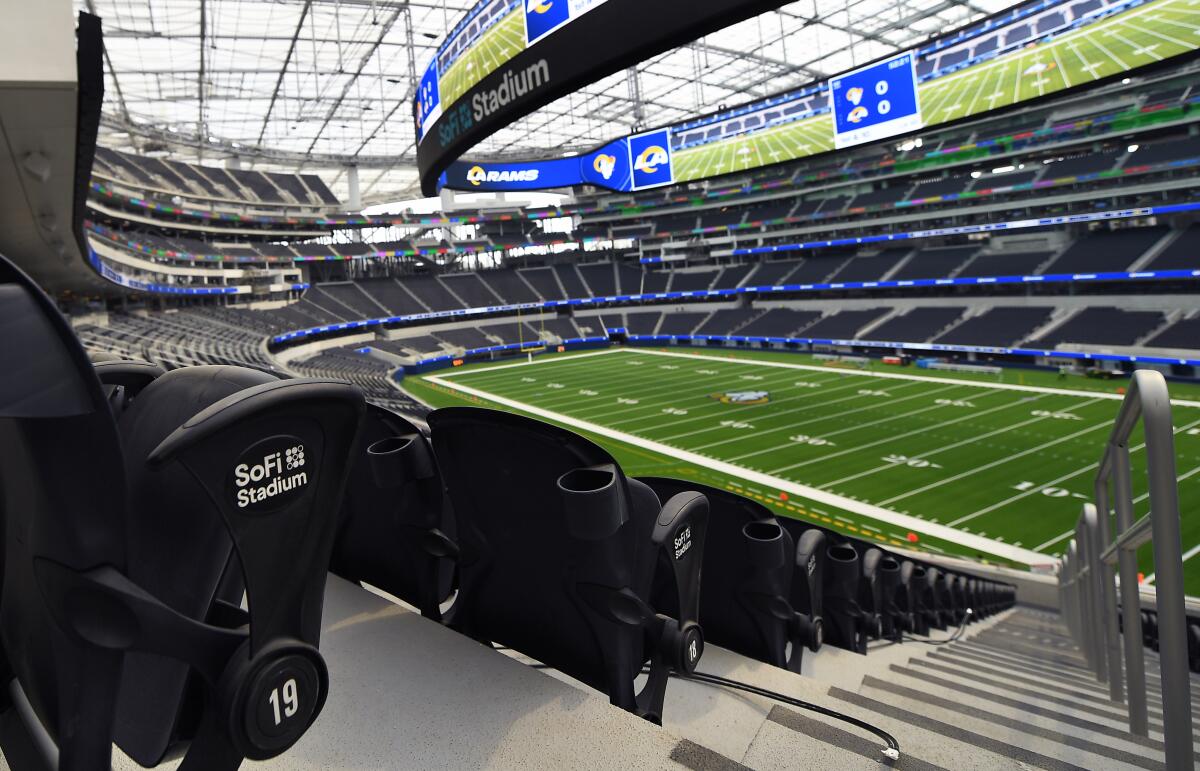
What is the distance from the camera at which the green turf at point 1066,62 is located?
14.1 m

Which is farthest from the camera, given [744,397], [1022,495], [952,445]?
[744,397]

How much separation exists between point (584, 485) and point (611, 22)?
3004 millimetres

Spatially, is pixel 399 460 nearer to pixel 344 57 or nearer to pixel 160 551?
pixel 160 551

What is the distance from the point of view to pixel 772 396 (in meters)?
34.9

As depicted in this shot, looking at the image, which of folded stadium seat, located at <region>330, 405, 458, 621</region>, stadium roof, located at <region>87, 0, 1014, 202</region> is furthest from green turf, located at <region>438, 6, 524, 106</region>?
stadium roof, located at <region>87, 0, 1014, 202</region>

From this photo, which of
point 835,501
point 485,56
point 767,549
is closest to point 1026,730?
point 767,549

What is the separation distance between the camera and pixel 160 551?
1.62m

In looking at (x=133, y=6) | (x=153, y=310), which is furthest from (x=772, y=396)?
(x=153, y=310)

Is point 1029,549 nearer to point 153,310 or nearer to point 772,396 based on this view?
point 772,396

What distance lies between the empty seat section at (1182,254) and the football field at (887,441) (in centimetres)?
1009

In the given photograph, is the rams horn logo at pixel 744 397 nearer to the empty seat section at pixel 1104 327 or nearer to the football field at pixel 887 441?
the football field at pixel 887 441

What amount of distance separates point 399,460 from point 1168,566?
275cm

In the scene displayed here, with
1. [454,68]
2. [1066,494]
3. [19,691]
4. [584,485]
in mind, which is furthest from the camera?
[1066,494]

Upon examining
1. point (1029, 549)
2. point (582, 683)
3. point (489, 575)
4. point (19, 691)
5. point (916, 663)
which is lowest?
point (1029, 549)
